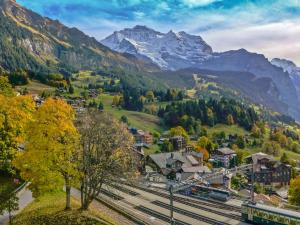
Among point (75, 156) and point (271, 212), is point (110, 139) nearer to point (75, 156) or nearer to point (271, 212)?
point (75, 156)

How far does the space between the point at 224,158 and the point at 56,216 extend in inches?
4745

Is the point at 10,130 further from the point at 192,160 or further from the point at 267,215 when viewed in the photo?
the point at 192,160

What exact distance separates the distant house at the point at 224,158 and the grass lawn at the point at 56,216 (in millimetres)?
111962

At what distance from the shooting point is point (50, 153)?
40188 millimetres

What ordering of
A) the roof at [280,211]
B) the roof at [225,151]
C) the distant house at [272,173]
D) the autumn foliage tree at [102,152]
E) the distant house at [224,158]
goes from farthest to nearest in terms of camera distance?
1. the roof at [225,151]
2. the distant house at [224,158]
3. the distant house at [272,173]
4. the roof at [280,211]
5. the autumn foliage tree at [102,152]

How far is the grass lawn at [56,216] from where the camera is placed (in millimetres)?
40750

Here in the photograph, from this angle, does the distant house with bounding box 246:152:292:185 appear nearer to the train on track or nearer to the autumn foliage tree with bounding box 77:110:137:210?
the train on track

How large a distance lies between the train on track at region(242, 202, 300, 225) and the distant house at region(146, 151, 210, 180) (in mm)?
66364

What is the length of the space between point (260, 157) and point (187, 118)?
165 feet

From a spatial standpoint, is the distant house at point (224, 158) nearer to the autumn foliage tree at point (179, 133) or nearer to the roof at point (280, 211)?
the autumn foliage tree at point (179, 133)

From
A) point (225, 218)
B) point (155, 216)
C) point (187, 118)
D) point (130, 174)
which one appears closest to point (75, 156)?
point (130, 174)

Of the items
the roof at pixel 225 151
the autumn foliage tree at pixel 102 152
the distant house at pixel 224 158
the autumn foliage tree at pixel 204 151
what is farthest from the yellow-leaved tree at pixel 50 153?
the roof at pixel 225 151

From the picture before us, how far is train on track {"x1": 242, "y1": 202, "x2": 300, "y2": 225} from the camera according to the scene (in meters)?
45.6

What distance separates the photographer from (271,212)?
4784 cm
